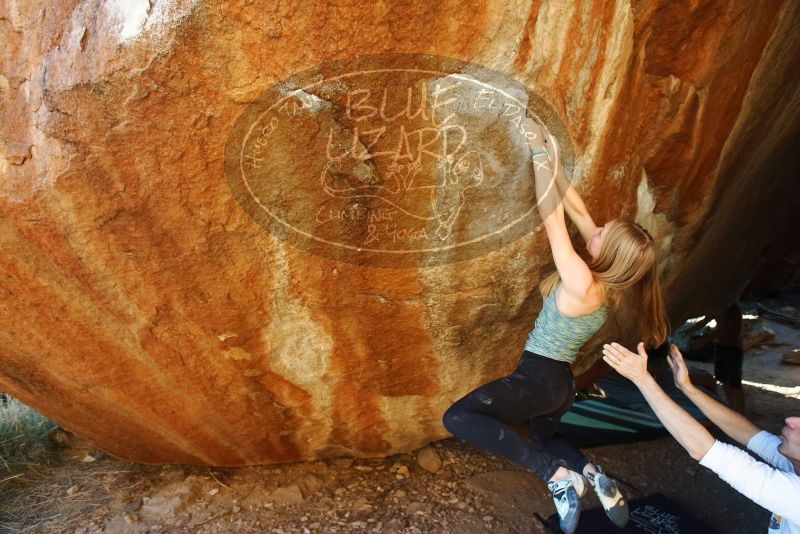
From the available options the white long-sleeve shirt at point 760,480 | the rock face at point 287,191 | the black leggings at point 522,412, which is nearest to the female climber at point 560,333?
the black leggings at point 522,412

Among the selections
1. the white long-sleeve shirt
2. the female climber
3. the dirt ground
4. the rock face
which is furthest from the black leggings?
the dirt ground

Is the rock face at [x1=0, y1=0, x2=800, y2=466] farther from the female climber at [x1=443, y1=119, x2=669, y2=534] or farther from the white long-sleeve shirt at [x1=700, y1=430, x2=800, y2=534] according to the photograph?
the white long-sleeve shirt at [x1=700, y1=430, x2=800, y2=534]

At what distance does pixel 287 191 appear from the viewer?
206 cm

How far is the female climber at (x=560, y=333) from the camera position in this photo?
2.05 m

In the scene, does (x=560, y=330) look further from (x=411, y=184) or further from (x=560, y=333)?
(x=411, y=184)

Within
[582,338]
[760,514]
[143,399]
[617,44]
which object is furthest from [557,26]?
[760,514]

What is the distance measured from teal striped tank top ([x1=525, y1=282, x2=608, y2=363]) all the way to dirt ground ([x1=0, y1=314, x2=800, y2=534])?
1025 millimetres

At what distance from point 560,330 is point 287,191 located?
1022mm

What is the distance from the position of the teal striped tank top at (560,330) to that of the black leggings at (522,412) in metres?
0.03

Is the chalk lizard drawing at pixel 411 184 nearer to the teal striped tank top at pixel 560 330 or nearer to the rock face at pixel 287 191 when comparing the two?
the rock face at pixel 287 191

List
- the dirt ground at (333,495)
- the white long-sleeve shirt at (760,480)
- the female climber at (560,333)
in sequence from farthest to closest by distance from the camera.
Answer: the dirt ground at (333,495) < the female climber at (560,333) < the white long-sleeve shirt at (760,480)

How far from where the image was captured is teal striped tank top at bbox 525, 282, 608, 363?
7.06ft

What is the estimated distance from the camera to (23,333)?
7.73ft

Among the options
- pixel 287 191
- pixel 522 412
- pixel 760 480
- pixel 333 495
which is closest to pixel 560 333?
pixel 522 412
